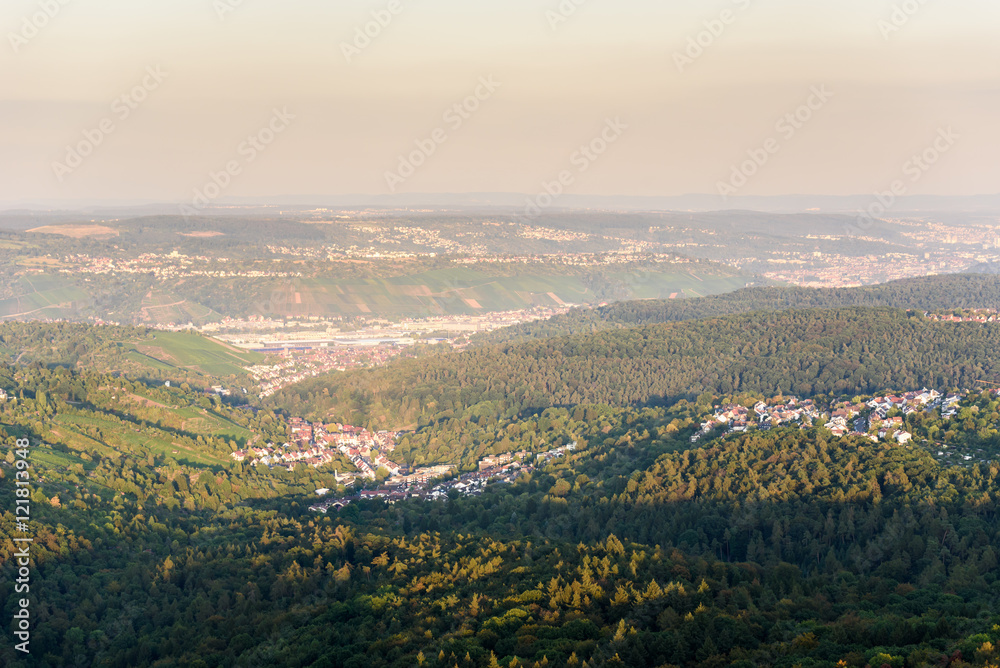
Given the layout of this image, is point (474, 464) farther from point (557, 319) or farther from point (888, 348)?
point (557, 319)

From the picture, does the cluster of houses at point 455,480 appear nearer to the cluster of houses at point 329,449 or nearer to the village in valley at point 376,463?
the village in valley at point 376,463

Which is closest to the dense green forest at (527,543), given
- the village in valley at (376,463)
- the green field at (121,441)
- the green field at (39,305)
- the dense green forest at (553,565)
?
the dense green forest at (553,565)

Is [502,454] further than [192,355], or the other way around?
[192,355]

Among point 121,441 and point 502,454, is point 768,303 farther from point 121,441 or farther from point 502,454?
point 121,441

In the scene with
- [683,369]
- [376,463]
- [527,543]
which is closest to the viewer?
[527,543]

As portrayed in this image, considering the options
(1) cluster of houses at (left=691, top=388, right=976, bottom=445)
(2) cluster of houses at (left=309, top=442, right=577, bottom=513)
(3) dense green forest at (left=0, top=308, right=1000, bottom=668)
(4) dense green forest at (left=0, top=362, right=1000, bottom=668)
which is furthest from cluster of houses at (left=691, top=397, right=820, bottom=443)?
(2) cluster of houses at (left=309, top=442, right=577, bottom=513)

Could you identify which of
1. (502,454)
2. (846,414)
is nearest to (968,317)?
(846,414)

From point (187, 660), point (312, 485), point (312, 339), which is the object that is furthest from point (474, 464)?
point (312, 339)
